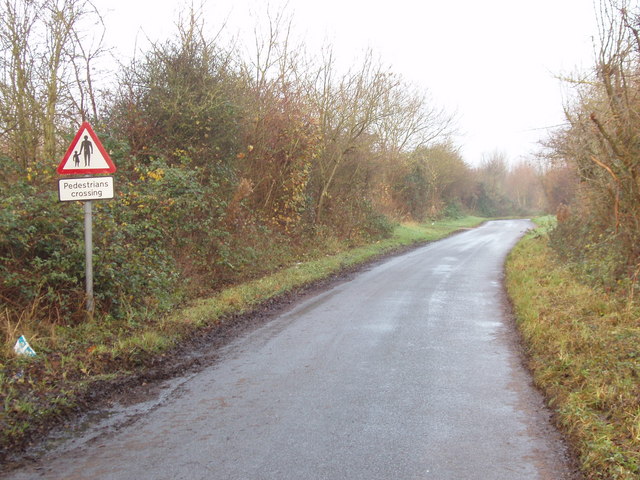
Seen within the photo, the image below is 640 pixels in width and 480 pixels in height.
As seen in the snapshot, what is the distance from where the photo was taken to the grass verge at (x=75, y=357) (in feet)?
15.1

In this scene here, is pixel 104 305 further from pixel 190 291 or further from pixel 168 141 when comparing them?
pixel 168 141

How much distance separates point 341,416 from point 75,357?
3265 millimetres

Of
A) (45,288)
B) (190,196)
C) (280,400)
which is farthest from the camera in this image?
(190,196)

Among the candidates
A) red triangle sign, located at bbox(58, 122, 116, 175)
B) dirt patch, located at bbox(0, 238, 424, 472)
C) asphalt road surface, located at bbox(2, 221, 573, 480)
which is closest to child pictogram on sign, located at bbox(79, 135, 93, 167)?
red triangle sign, located at bbox(58, 122, 116, 175)

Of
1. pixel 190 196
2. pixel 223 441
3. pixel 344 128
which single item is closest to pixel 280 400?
pixel 223 441

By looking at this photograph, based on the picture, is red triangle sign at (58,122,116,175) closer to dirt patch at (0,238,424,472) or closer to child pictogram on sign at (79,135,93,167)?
child pictogram on sign at (79,135,93,167)

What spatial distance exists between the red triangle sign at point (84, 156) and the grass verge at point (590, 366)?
626 centimetres

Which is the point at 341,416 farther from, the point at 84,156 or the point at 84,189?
the point at 84,156

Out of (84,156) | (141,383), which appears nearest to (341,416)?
(141,383)

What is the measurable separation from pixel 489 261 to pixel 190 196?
1110 cm

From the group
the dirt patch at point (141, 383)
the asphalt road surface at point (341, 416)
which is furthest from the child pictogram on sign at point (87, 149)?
the asphalt road surface at point (341, 416)

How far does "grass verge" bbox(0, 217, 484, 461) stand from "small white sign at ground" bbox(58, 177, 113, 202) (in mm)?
1644

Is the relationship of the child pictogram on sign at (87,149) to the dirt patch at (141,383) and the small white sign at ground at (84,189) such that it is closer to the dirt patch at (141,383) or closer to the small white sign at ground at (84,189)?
the small white sign at ground at (84,189)

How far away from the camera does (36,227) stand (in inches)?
290
